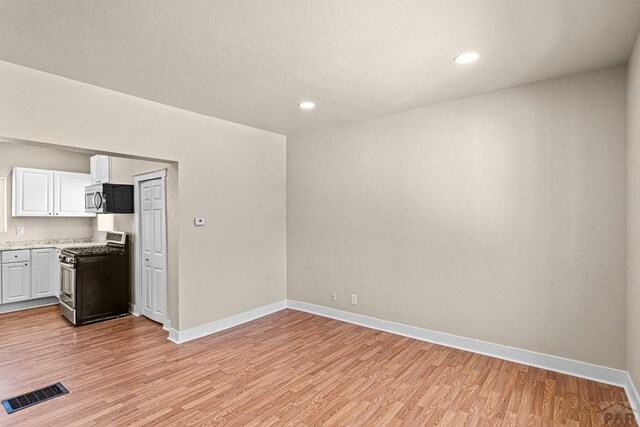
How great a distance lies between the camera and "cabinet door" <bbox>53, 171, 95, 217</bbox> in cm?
570

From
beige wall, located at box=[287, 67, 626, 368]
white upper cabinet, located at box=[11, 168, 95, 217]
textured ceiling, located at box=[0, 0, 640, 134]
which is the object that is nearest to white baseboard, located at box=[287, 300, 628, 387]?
beige wall, located at box=[287, 67, 626, 368]

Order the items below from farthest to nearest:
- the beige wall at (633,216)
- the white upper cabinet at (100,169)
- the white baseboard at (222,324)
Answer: the white upper cabinet at (100,169)
the white baseboard at (222,324)
the beige wall at (633,216)

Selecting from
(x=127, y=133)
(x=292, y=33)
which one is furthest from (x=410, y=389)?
(x=127, y=133)

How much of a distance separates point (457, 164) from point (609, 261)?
1.53 meters

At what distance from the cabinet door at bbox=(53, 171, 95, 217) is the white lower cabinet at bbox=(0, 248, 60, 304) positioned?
0.76m

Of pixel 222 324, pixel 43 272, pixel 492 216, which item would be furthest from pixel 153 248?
pixel 492 216

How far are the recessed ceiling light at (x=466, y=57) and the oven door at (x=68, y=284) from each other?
511 cm

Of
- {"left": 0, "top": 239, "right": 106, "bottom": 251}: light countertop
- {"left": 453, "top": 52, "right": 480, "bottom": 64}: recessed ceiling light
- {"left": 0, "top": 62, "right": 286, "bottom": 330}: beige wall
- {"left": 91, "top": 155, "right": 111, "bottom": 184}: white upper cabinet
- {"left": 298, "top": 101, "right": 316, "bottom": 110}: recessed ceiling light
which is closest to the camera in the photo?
{"left": 453, "top": 52, "right": 480, "bottom": 64}: recessed ceiling light

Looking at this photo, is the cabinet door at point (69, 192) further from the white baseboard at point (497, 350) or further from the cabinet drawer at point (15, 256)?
the white baseboard at point (497, 350)

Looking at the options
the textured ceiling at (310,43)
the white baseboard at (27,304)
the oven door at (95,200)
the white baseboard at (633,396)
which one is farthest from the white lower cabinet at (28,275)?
the white baseboard at (633,396)

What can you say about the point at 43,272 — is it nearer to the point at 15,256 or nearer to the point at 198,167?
the point at 15,256

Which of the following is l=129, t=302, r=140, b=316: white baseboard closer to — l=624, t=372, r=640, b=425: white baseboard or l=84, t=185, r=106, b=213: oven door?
l=84, t=185, r=106, b=213: oven door

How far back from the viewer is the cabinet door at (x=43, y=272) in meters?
5.21

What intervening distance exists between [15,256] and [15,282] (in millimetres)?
391
